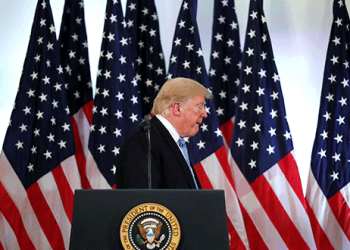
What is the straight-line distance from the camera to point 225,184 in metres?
4.02

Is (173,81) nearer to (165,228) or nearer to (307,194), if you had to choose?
(165,228)

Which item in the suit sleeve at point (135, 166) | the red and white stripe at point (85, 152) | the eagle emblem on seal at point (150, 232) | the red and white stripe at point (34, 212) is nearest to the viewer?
the eagle emblem on seal at point (150, 232)

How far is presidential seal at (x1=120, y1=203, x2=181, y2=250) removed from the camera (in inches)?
48.5

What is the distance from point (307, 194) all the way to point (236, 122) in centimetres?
94

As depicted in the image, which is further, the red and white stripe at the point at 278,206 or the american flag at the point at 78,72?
the american flag at the point at 78,72

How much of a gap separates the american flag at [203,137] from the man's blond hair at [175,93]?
1.78 m

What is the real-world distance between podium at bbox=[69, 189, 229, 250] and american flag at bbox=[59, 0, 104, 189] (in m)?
2.98

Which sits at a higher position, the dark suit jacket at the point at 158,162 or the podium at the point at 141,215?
the dark suit jacket at the point at 158,162

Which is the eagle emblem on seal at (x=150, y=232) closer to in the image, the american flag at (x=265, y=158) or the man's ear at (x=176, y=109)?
the man's ear at (x=176, y=109)

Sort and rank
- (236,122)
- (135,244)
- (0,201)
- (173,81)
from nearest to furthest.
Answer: (135,244), (173,81), (0,201), (236,122)

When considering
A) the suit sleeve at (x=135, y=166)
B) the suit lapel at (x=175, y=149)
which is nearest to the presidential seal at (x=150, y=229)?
the suit sleeve at (x=135, y=166)

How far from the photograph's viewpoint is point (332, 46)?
4348 millimetres

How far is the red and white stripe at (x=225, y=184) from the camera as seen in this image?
3951 mm

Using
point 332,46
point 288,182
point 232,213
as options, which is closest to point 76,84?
point 232,213
